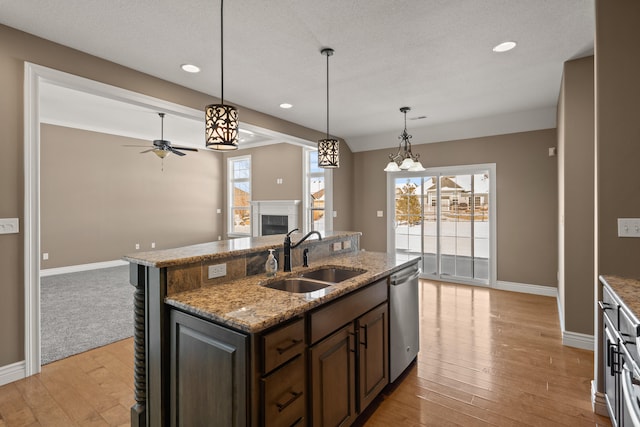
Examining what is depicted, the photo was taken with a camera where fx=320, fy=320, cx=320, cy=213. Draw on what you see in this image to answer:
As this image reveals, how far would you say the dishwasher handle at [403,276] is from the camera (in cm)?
237

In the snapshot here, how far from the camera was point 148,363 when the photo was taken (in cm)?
171

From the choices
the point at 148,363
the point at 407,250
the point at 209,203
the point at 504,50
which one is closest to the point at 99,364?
the point at 148,363

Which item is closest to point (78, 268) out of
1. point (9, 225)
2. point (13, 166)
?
point (9, 225)

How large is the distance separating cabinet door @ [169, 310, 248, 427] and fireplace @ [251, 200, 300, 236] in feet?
17.6

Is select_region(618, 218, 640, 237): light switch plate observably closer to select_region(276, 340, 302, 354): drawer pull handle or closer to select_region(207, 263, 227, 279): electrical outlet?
select_region(276, 340, 302, 354): drawer pull handle

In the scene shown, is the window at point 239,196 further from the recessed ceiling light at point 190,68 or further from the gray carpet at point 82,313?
the recessed ceiling light at point 190,68

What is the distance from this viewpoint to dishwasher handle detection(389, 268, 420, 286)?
237cm

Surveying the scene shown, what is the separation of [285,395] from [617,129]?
95.3 inches

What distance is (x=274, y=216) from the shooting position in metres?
7.49

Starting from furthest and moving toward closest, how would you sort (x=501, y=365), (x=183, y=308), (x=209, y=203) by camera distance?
(x=209, y=203) < (x=501, y=365) < (x=183, y=308)

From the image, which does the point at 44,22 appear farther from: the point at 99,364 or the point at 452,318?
the point at 452,318

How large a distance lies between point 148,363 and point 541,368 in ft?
9.87

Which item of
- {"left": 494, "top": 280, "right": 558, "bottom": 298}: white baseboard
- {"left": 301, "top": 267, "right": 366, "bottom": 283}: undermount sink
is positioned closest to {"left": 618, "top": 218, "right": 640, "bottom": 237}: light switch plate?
{"left": 301, "top": 267, "right": 366, "bottom": 283}: undermount sink

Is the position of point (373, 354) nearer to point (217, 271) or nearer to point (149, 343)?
point (217, 271)
